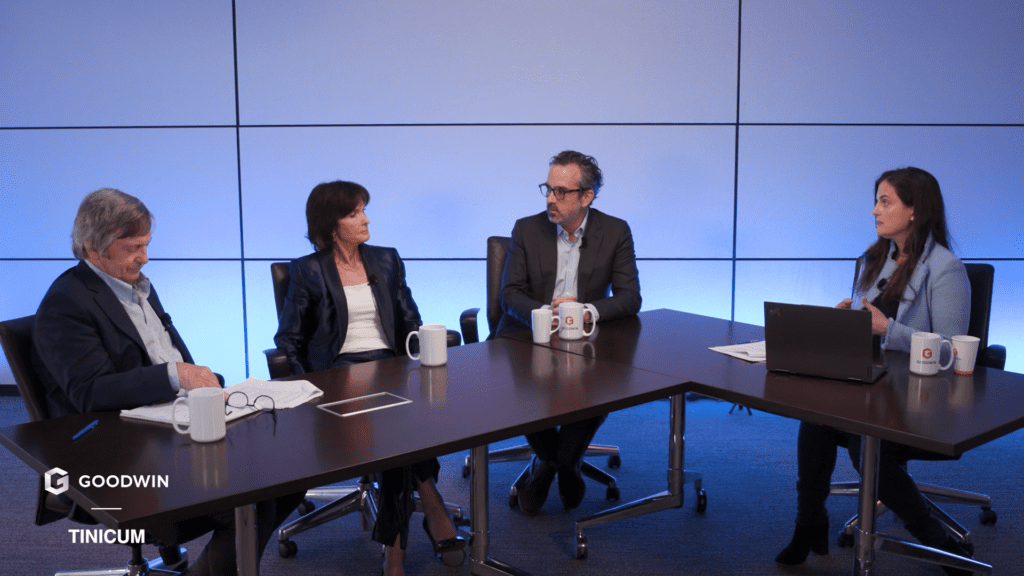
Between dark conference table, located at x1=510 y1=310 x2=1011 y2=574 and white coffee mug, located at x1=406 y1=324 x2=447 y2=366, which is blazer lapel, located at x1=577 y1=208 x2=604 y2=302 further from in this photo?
white coffee mug, located at x1=406 y1=324 x2=447 y2=366

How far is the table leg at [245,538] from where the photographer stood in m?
1.62

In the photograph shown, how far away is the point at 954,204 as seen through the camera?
427 cm

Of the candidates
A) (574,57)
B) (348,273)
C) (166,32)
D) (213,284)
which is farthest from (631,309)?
(166,32)

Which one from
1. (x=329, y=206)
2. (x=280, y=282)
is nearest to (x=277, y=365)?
(x=280, y=282)

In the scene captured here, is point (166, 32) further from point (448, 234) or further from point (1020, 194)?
point (1020, 194)

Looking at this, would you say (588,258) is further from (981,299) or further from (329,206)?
(981,299)

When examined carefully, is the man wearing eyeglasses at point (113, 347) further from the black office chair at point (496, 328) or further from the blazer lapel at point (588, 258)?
the blazer lapel at point (588, 258)

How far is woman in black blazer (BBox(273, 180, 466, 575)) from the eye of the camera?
114 inches

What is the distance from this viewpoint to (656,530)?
2818 millimetres

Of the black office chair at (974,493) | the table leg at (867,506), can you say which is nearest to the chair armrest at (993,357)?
the black office chair at (974,493)

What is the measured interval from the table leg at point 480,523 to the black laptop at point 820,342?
844 millimetres

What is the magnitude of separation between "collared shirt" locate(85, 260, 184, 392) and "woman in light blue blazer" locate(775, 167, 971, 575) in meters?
1.95

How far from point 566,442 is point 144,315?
1467 millimetres

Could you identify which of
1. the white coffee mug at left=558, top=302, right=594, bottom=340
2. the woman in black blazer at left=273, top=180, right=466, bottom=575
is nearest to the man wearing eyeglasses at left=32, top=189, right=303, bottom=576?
the woman in black blazer at left=273, top=180, right=466, bottom=575
